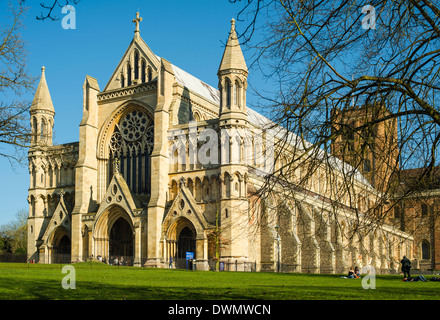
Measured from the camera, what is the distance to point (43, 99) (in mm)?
57656

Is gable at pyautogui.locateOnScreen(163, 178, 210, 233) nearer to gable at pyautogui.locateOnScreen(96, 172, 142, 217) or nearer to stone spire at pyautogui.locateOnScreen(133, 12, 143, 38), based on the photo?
gable at pyautogui.locateOnScreen(96, 172, 142, 217)

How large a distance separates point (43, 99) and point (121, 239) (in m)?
15.8

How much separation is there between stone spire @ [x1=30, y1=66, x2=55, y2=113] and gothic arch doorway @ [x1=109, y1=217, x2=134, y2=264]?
13554 mm

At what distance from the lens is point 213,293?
16.0 metres

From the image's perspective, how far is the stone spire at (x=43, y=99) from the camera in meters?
57.1

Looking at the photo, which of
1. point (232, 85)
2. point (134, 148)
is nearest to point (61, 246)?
point (134, 148)

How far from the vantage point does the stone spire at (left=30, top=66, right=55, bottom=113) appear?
187ft

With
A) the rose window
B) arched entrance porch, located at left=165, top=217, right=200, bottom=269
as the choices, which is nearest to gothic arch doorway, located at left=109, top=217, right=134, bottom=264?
arched entrance porch, located at left=165, top=217, right=200, bottom=269

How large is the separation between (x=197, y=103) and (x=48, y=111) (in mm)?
14474

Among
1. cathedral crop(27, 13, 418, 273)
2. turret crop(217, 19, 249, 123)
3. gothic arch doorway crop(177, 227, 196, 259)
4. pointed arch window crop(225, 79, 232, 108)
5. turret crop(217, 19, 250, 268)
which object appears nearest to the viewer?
turret crop(217, 19, 250, 268)

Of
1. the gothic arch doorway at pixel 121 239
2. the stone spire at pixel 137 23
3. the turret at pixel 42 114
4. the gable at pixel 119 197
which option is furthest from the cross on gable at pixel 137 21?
the gothic arch doorway at pixel 121 239

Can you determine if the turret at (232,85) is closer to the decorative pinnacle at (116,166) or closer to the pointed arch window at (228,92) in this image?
the pointed arch window at (228,92)
